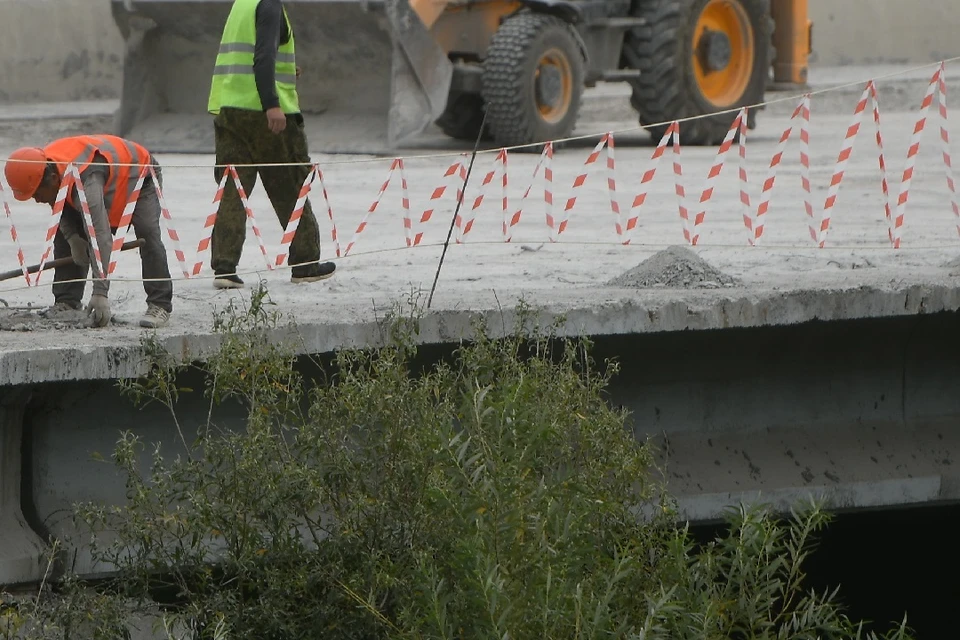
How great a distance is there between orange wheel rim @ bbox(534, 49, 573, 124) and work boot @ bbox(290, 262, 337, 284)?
20.5 ft

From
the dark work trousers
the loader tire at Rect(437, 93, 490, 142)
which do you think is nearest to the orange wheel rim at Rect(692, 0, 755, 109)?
the loader tire at Rect(437, 93, 490, 142)

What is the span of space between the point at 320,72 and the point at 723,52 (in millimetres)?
4329

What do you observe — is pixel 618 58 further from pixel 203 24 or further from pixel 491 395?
Answer: pixel 491 395

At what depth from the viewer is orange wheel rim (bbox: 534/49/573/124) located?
556 inches

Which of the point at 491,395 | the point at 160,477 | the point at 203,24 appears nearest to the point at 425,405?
the point at 491,395

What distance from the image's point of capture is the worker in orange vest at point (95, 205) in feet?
20.6

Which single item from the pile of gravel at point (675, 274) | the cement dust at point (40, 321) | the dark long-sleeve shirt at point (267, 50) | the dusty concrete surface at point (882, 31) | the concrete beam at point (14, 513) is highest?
the dark long-sleeve shirt at point (267, 50)

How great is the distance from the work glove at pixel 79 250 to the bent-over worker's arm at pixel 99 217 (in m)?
0.29

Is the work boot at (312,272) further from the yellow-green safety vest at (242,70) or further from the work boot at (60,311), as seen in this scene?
the work boot at (60,311)

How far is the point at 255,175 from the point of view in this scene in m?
7.93

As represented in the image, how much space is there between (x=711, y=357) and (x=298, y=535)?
265 cm

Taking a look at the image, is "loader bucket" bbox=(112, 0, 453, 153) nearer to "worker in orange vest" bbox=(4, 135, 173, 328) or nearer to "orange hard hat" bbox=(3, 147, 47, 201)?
"worker in orange vest" bbox=(4, 135, 173, 328)

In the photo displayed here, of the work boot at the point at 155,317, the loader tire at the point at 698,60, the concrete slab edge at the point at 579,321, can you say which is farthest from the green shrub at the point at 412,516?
the loader tire at the point at 698,60

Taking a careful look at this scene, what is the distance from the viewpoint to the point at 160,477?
5168mm
